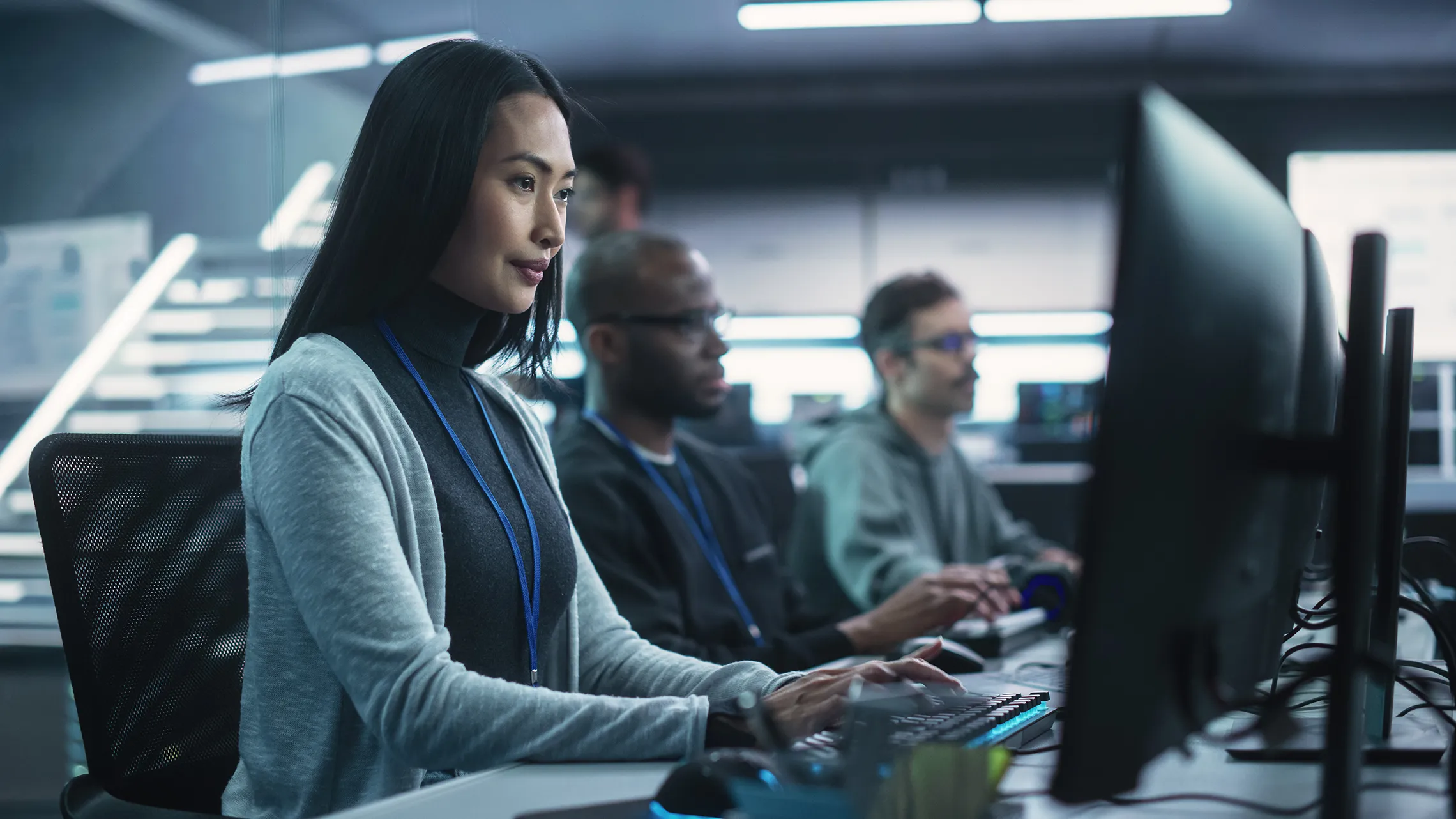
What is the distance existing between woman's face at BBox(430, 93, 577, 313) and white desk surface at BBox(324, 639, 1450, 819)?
0.51m

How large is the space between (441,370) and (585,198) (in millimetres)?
2216

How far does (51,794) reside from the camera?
263cm

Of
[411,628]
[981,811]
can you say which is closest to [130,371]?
[411,628]

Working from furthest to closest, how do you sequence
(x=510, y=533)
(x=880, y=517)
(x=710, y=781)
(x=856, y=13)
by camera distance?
(x=856, y=13)
(x=880, y=517)
(x=510, y=533)
(x=710, y=781)

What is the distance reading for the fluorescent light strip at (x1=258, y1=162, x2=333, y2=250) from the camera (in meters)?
2.58

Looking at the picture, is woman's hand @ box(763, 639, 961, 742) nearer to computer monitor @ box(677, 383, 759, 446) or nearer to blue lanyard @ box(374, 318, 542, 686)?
blue lanyard @ box(374, 318, 542, 686)

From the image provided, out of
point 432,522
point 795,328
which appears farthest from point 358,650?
point 795,328

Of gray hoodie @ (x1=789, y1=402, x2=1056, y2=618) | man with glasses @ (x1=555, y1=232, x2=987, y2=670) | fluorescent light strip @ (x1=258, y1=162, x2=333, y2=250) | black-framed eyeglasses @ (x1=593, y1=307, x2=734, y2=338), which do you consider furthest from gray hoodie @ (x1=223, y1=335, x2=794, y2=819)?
fluorescent light strip @ (x1=258, y1=162, x2=333, y2=250)

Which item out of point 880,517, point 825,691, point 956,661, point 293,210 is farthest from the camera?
point 293,210

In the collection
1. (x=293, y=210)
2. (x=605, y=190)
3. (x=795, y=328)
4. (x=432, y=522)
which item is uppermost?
(x=605, y=190)

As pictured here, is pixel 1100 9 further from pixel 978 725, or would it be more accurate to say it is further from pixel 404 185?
pixel 978 725

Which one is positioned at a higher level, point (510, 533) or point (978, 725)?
point (510, 533)

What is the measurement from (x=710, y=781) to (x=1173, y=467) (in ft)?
1.20

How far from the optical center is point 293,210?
103 inches
